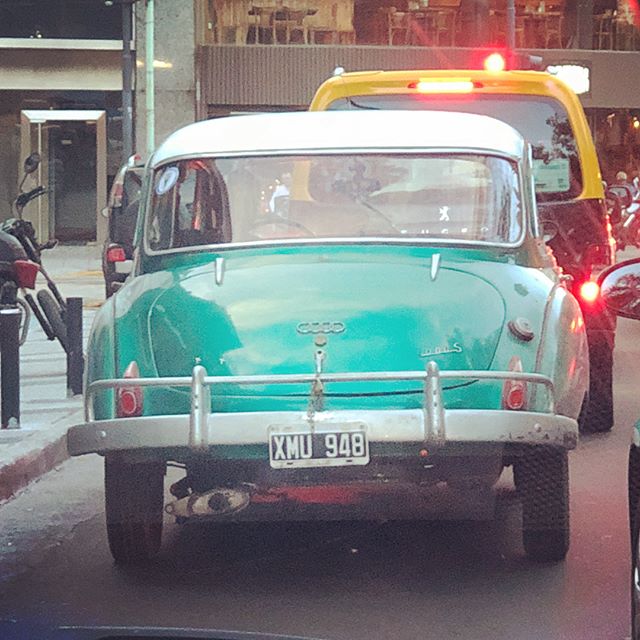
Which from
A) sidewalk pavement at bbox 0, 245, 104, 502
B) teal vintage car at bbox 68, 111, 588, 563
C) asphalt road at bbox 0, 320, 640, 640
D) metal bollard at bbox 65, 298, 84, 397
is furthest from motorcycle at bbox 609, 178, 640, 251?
teal vintage car at bbox 68, 111, 588, 563

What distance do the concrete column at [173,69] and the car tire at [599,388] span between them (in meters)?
22.7

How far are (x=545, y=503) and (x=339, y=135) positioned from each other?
204 centimetres

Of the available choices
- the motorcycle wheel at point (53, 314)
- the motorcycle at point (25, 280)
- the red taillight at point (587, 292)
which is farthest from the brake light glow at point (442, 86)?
the motorcycle wheel at point (53, 314)

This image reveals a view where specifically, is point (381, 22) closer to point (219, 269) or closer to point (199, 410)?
point (219, 269)

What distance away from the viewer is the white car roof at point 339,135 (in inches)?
261

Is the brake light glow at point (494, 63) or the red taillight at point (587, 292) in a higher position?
the brake light glow at point (494, 63)

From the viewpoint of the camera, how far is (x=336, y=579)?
5.48m

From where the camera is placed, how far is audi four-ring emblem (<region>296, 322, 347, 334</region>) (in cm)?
532

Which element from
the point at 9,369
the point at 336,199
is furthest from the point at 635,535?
the point at 9,369

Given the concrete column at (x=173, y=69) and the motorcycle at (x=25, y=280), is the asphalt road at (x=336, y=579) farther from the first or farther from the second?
the concrete column at (x=173, y=69)

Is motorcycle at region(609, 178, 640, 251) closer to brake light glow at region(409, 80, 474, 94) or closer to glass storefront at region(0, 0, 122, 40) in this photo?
glass storefront at region(0, 0, 122, 40)

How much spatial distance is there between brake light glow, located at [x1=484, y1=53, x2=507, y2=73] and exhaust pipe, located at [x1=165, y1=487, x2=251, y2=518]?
4.84 meters

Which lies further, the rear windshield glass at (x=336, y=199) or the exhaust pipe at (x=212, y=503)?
the rear windshield glass at (x=336, y=199)

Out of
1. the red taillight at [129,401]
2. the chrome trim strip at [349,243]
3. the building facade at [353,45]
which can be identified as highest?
the building facade at [353,45]
